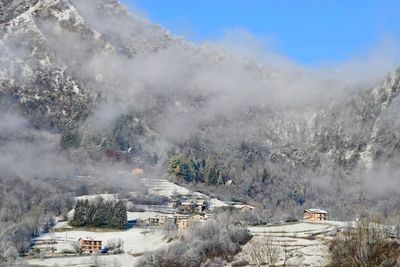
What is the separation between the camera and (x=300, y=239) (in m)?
132

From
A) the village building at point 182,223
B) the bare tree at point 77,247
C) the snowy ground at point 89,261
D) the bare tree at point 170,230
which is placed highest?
the village building at point 182,223

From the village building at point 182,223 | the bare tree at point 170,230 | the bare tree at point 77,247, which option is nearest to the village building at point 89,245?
the bare tree at point 77,247

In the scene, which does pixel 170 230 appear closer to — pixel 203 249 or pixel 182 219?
pixel 203 249

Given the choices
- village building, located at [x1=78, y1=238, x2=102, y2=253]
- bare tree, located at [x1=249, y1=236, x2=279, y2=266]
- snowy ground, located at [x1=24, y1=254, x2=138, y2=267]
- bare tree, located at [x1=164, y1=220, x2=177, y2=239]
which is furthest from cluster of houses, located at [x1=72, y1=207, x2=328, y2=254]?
bare tree, located at [x1=249, y1=236, x2=279, y2=266]

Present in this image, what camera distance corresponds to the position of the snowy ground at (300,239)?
11725cm

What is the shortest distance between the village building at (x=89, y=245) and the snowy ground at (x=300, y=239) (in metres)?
30.2

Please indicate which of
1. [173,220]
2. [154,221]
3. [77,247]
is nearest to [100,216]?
[154,221]

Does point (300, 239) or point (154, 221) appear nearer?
point (300, 239)

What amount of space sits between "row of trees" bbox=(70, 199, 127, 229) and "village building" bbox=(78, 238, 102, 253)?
1889 cm

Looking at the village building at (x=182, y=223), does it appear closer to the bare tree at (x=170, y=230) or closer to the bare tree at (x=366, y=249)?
the bare tree at (x=170, y=230)

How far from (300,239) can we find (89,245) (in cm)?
4289

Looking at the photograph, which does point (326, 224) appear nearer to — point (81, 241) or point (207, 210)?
point (81, 241)

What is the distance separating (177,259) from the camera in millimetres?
128625

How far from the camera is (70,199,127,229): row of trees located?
560ft
